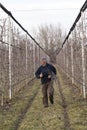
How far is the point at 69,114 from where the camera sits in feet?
39.1

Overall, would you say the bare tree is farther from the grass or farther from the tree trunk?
the grass

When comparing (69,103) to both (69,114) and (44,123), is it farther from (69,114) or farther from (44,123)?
(44,123)

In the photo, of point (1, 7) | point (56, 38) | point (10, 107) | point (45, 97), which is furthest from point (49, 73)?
point (56, 38)

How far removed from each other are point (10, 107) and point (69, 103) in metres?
2.16

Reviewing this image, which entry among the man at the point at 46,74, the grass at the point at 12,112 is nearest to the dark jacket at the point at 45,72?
the man at the point at 46,74

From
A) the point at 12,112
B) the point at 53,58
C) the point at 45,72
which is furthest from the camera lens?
the point at 53,58

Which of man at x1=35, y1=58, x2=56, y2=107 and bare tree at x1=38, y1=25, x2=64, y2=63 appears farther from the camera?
bare tree at x1=38, y1=25, x2=64, y2=63

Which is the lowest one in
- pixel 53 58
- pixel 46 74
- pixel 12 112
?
pixel 12 112

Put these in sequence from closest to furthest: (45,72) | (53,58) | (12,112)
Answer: (12,112)
(45,72)
(53,58)

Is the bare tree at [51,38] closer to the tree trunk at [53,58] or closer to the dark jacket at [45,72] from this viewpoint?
the tree trunk at [53,58]

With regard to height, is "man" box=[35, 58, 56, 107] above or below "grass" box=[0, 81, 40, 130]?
above

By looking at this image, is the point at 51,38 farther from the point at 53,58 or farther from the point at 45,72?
the point at 45,72

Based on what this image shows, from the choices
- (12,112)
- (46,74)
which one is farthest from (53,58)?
(12,112)

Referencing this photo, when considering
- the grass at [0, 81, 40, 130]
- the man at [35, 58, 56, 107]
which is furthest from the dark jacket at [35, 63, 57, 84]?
the grass at [0, 81, 40, 130]
